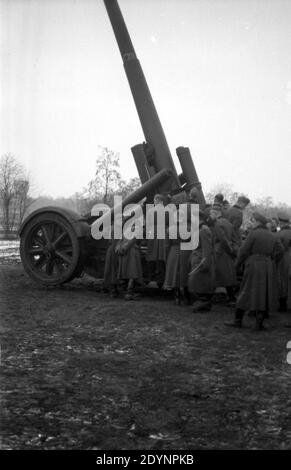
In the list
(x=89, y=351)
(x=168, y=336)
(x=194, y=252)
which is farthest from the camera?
(x=194, y=252)

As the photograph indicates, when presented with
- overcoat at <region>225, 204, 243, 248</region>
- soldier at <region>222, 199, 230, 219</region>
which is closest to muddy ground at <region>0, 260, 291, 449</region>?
overcoat at <region>225, 204, 243, 248</region>

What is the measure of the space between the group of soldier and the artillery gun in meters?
0.57

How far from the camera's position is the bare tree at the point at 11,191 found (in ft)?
102

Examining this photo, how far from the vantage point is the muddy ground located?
3055 millimetres

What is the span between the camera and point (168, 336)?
5.54 meters

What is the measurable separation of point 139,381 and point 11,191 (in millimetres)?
31344

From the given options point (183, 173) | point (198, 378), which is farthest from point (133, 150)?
point (198, 378)

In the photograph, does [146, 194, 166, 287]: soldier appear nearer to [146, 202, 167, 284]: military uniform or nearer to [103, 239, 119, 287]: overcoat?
[146, 202, 167, 284]: military uniform

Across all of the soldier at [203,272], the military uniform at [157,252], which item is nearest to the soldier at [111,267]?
the military uniform at [157,252]

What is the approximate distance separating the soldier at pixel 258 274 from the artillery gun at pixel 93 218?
305 centimetres

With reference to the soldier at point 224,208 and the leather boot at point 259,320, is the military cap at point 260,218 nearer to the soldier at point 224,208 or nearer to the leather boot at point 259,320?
the leather boot at point 259,320

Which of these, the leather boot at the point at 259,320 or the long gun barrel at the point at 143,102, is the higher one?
the long gun barrel at the point at 143,102
